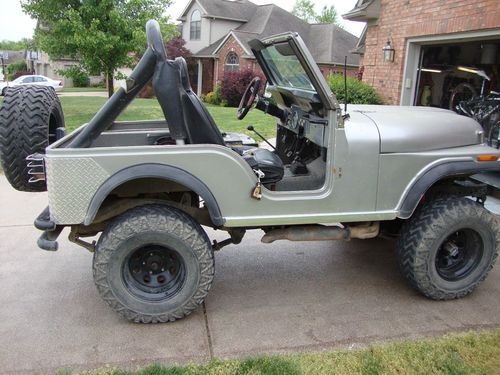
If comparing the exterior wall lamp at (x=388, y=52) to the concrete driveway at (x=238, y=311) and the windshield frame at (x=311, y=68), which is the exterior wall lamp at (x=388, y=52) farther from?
the windshield frame at (x=311, y=68)

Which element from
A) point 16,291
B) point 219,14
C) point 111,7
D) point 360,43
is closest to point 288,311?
point 16,291

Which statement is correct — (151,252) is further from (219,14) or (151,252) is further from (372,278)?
(219,14)

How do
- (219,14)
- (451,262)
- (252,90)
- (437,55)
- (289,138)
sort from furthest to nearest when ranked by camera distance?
(219,14)
(437,55)
(289,138)
(252,90)
(451,262)

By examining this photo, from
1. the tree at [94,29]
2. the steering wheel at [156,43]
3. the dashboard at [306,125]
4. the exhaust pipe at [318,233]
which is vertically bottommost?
the exhaust pipe at [318,233]

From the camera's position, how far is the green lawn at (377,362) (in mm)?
2781

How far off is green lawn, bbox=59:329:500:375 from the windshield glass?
1.82 meters

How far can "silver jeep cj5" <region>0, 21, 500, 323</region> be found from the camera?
305 cm

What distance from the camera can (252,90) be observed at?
158 inches

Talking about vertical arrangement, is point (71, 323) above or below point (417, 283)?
below

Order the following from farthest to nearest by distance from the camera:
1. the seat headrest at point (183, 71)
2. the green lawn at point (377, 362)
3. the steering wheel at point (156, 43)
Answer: the seat headrest at point (183, 71) → the steering wheel at point (156, 43) → the green lawn at point (377, 362)

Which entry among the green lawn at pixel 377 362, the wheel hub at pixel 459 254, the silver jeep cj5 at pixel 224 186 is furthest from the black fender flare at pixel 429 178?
the green lawn at pixel 377 362

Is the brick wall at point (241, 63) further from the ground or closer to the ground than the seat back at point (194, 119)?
further from the ground

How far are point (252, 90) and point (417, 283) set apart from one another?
1.98 meters

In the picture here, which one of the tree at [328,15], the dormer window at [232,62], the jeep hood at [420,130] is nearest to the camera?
the jeep hood at [420,130]
